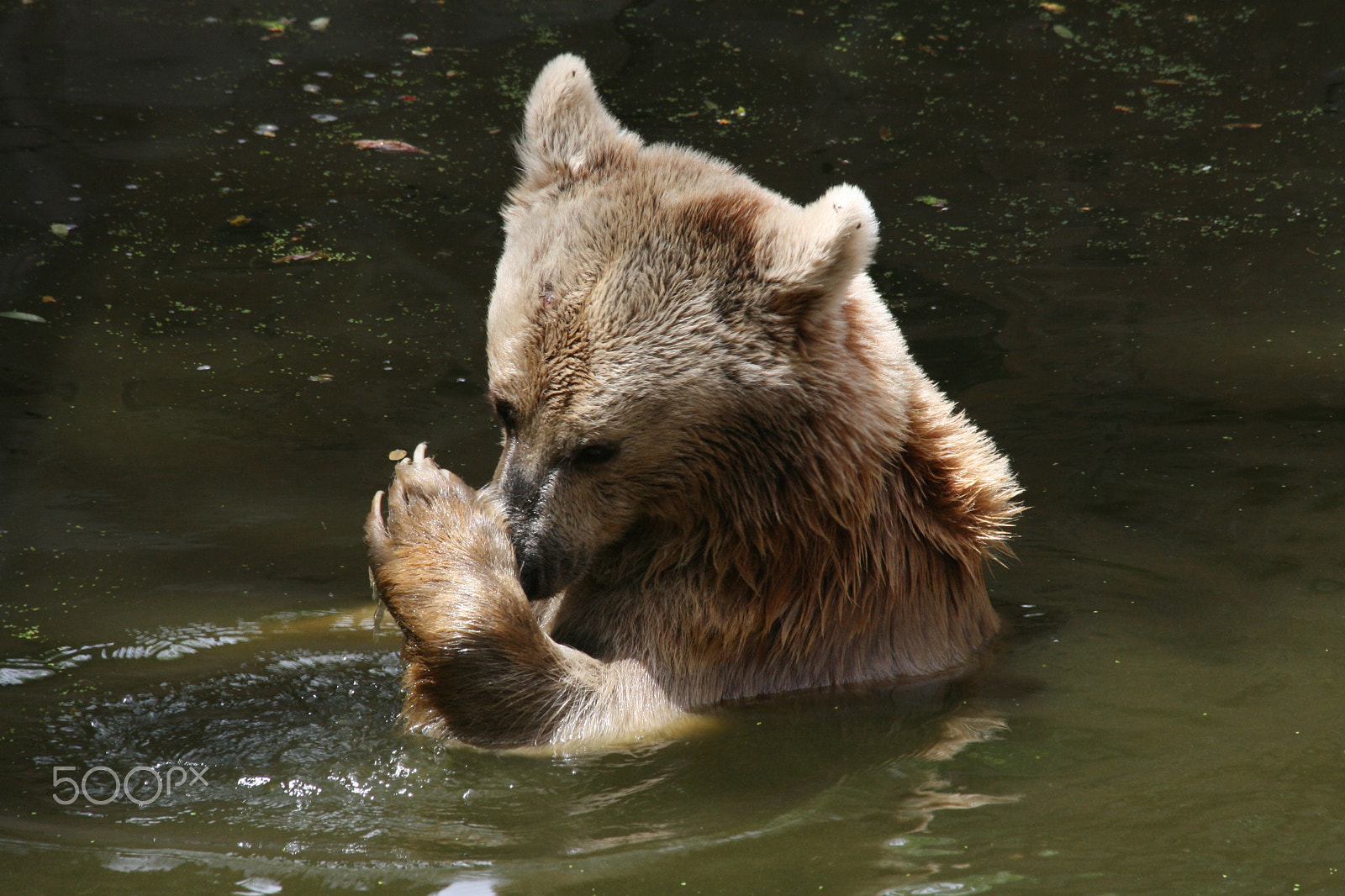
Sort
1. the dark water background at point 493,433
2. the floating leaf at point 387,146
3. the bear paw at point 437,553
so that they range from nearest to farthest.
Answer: the dark water background at point 493,433 → the bear paw at point 437,553 → the floating leaf at point 387,146

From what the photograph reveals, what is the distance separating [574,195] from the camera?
443 cm

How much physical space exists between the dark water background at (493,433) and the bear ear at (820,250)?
1335 mm

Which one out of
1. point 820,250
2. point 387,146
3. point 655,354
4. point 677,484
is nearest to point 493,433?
point 677,484

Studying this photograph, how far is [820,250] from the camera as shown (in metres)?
3.83

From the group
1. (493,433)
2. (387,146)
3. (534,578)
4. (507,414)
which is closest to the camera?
(507,414)

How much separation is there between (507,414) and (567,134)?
1088mm

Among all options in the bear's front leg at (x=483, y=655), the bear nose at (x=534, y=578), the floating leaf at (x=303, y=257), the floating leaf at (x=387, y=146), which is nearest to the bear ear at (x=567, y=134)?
the bear's front leg at (x=483, y=655)

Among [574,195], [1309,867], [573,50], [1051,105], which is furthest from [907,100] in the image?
[1309,867]

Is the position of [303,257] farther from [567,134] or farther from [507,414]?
[507,414]

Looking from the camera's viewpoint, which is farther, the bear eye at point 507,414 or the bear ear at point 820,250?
the bear eye at point 507,414

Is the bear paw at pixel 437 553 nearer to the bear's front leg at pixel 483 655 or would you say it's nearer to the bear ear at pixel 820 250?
the bear's front leg at pixel 483 655

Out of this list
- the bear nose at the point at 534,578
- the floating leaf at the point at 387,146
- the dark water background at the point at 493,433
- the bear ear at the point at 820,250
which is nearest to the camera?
the dark water background at the point at 493,433

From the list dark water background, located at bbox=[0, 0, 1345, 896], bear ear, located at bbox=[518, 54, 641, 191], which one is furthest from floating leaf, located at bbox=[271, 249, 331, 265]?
bear ear, located at bbox=[518, 54, 641, 191]

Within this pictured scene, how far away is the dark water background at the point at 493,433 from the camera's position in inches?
135
